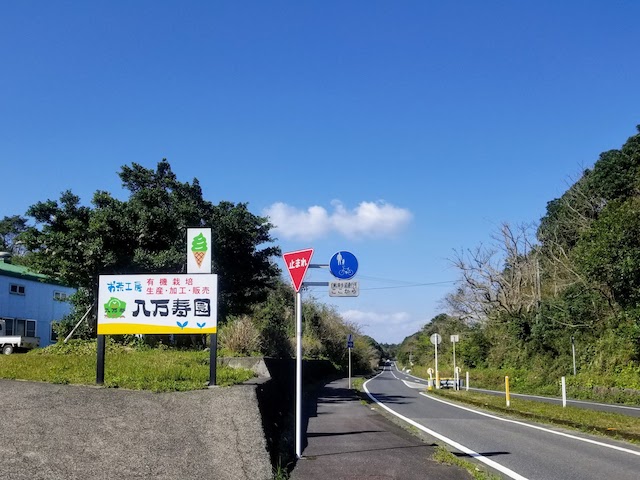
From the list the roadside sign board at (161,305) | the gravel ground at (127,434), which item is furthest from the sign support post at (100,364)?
the gravel ground at (127,434)

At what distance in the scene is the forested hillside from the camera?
20.4 m

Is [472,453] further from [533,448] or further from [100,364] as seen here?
[100,364]

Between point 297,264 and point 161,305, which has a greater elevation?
point 297,264

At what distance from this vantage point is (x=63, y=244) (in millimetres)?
17172

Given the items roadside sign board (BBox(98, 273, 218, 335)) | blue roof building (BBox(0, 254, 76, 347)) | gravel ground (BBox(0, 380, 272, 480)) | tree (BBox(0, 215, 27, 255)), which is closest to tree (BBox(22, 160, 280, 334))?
roadside sign board (BBox(98, 273, 218, 335))

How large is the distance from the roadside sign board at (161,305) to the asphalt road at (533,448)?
5.48m

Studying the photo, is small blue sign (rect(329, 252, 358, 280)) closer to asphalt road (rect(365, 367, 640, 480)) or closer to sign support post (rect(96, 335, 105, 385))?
asphalt road (rect(365, 367, 640, 480))

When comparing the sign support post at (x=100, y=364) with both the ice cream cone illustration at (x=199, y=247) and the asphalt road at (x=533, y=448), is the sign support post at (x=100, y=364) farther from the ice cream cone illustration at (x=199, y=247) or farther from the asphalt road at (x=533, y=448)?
the asphalt road at (x=533, y=448)

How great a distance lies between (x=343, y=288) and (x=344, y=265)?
0.44 m

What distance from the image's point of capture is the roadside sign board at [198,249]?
10648 mm

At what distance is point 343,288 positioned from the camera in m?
8.98

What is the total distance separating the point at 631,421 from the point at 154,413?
37.8 feet

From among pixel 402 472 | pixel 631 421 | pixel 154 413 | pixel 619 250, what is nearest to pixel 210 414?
pixel 154 413

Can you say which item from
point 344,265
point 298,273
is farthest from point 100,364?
point 344,265
